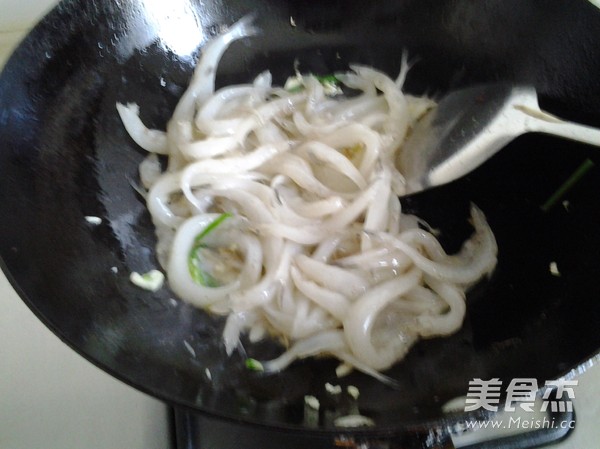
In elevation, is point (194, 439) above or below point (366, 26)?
below

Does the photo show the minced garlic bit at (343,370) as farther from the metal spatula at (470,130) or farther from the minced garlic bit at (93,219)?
the minced garlic bit at (93,219)

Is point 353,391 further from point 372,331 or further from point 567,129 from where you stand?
point 567,129

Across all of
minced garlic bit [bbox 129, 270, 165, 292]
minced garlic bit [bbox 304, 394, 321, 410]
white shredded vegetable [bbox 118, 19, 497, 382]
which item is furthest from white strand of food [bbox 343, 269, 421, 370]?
minced garlic bit [bbox 129, 270, 165, 292]

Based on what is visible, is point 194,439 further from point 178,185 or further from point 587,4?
point 587,4

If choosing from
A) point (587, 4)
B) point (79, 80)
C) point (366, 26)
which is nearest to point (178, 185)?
point (79, 80)

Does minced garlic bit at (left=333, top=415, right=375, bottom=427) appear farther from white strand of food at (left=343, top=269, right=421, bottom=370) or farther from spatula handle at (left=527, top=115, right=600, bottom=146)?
spatula handle at (left=527, top=115, right=600, bottom=146)

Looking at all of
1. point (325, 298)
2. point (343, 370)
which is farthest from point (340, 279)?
point (343, 370)

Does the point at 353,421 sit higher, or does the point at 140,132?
the point at 140,132

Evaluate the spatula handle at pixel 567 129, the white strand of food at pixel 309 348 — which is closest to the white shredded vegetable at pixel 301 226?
the white strand of food at pixel 309 348
